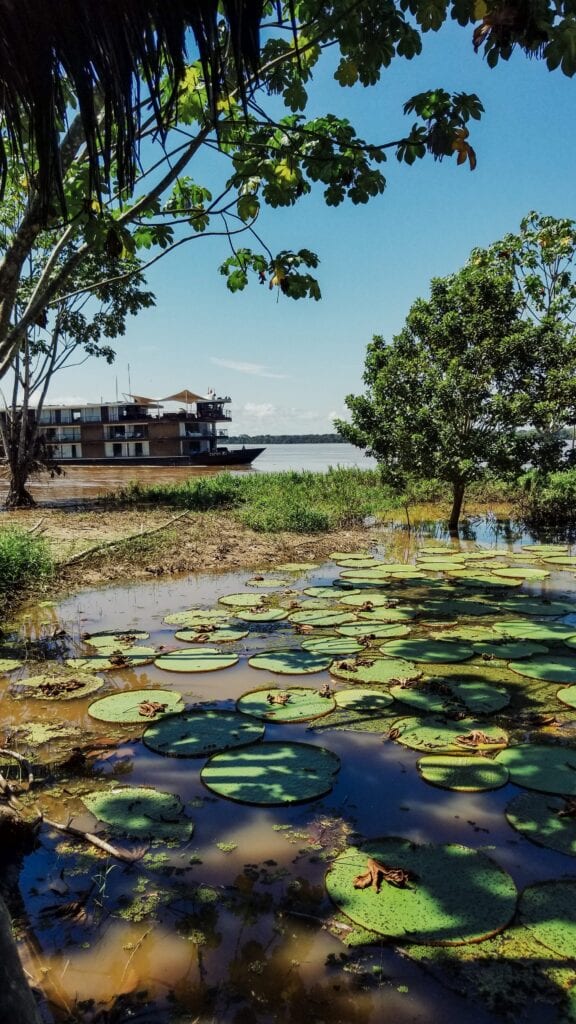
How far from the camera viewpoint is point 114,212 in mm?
6066

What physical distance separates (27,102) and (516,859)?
3.76 meters

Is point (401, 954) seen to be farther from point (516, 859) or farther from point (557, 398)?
point (557, 398)

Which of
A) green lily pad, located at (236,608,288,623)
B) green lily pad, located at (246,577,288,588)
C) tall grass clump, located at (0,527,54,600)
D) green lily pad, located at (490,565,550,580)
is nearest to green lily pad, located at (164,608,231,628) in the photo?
green lily pad, located at (236,608,288,623)

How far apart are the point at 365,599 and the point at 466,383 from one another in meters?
5.70

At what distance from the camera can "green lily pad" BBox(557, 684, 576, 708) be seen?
4.10 meters

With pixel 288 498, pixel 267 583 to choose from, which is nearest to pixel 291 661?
pixel 267 583

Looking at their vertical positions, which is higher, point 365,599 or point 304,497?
point 304,497

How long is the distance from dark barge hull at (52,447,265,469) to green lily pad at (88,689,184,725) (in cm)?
4334

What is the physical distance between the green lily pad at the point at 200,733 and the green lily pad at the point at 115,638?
69.0 inches

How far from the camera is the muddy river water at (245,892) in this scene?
71.3 inches

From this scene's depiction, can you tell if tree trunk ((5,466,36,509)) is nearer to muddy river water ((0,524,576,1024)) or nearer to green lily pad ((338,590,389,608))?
green lily pad ((338,590,389,608))

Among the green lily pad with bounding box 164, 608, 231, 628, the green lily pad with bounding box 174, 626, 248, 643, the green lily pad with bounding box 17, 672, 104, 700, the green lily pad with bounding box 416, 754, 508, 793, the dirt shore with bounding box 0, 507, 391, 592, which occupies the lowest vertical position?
the green lily pad with bounding box 416, 754, 508, 793

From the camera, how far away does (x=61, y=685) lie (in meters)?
4.43

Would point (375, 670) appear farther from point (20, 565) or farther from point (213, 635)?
point (20, 565)
